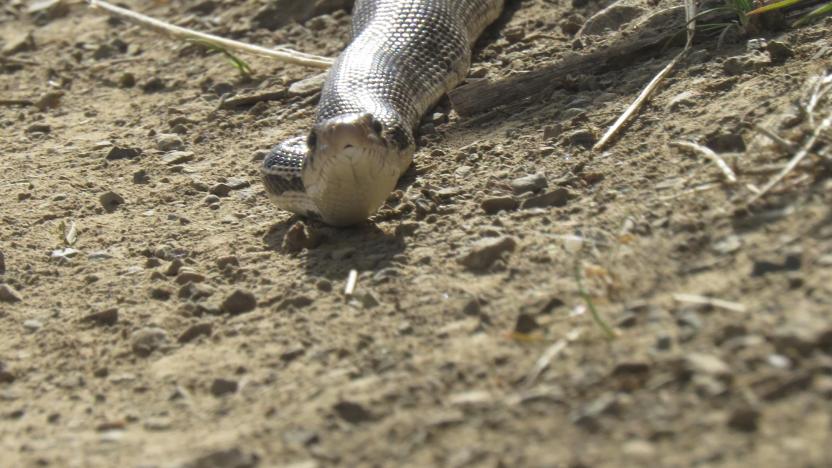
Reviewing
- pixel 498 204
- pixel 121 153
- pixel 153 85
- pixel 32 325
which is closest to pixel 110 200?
pixel 121 153

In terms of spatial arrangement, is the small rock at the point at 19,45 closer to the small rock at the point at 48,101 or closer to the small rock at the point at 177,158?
the small rock at the point at 48,101

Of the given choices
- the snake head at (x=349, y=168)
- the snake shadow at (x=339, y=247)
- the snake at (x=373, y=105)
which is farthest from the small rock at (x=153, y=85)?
the snake head at (x=349, y=168)

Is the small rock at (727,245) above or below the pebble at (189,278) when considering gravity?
above

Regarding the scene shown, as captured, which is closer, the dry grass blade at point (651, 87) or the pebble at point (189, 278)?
the pebble at point (189, 278)

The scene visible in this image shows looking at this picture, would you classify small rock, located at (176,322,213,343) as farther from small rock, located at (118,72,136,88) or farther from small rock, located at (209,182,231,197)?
small rock, located at (118,72,136,88)

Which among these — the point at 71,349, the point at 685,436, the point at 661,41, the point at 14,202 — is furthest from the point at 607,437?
the point at 14,202
